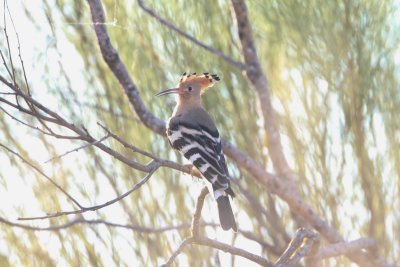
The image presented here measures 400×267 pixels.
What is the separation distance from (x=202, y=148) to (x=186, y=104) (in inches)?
27.9

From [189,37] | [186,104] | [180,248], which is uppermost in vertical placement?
[189,37]

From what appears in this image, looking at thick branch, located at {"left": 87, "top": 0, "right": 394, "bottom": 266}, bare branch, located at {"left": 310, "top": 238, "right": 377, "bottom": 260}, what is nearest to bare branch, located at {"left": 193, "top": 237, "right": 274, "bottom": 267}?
bare branch, located at {"left": 310, "top": 238, "right": 377, "bottom": 260}

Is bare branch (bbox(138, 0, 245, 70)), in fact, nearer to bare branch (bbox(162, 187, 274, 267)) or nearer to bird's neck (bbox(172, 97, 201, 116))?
bird's neck (bbox(172, 97, 201, 116))

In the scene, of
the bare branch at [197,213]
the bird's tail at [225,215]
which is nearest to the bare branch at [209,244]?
the bare branch at [197,213]

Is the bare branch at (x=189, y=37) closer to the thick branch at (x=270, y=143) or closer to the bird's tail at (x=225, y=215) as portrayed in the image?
the thick branch at (x=270, y=143)

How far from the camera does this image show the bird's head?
512cm

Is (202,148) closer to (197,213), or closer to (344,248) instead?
(344,248)

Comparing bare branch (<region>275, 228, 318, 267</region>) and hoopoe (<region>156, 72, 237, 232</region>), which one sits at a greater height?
hoopoe (<region>156, 72, 237, 232</region>)

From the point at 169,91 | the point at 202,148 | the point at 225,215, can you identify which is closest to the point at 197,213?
the point at 225,215

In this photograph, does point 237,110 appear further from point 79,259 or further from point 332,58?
point 79,259

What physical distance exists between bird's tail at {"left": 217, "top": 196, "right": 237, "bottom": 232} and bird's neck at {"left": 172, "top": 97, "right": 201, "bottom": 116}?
99 centimetres

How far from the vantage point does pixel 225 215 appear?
408 centimetres

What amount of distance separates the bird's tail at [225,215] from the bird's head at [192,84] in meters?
1.09

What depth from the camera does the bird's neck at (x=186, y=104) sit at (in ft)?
16.6
